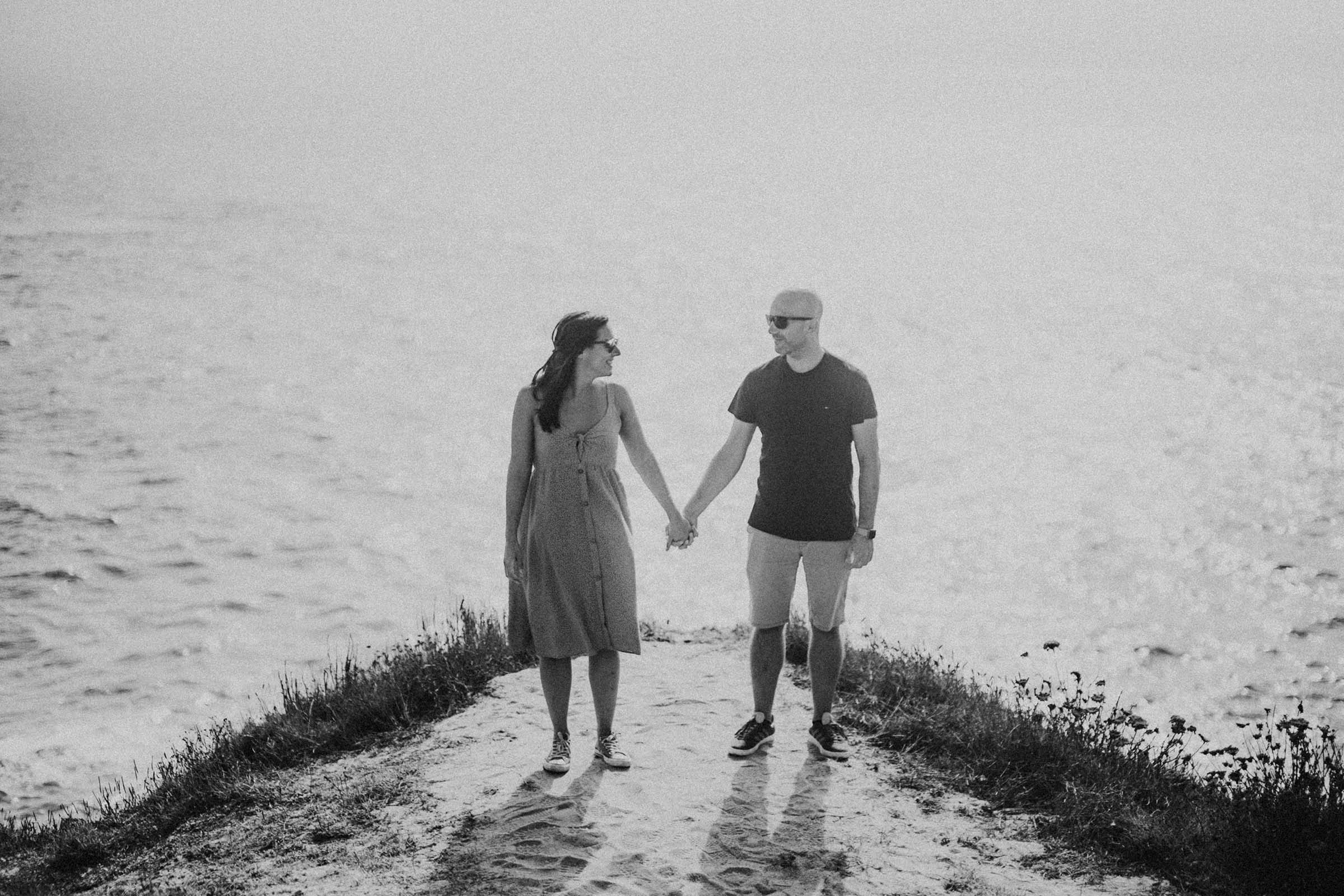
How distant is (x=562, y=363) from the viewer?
20.3 ft

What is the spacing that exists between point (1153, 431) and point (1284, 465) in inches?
119

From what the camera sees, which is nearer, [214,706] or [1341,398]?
[214,706]

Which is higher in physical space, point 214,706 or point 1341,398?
point 1341,398

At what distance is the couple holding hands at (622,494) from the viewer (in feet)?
20.7

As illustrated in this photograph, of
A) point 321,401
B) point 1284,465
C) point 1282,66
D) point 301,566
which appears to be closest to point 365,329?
point 321,401

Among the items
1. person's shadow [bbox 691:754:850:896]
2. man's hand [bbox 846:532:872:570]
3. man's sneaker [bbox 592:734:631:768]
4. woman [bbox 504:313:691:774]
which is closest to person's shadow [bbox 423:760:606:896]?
man's sneaker [bbox 592:734:631:768]

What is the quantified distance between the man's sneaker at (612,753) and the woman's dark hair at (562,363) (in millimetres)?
1850

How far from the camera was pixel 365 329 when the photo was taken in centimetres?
3744

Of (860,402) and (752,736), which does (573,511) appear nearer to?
(860,402)

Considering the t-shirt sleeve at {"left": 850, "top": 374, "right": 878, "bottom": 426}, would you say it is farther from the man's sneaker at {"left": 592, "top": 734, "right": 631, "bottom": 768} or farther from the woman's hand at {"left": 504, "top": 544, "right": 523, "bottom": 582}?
the man's sneaker at {"left": 592, "top": 734, "right": 631, "bottom": 768}

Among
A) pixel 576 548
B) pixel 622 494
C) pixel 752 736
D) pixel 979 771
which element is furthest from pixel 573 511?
pixel 979 771

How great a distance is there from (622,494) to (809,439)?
3.47 ft

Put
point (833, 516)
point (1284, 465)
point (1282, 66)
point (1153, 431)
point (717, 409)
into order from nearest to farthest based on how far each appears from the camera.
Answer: point (833, 516) → point (1284, 465) → point (1153, 431) → point (717, 409) → point (1282, 66)

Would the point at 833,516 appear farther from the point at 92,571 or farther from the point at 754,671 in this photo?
the point at 92,571
